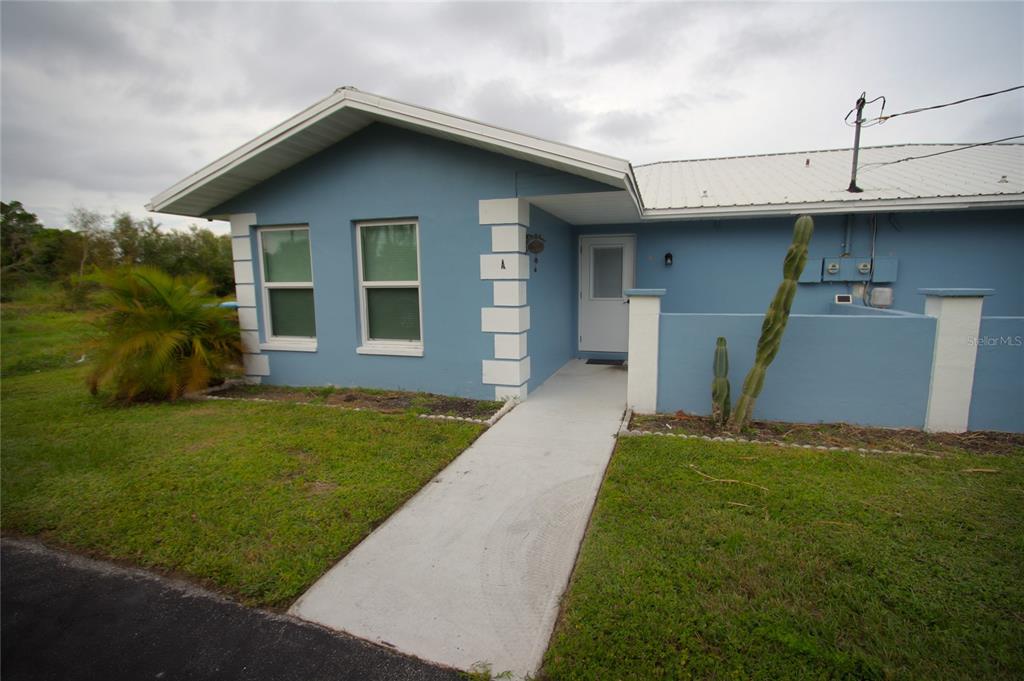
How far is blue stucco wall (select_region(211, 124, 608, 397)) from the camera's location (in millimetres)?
5586

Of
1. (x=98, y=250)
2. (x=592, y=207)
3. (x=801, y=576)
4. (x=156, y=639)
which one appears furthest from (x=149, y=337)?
(x=98, y=250)

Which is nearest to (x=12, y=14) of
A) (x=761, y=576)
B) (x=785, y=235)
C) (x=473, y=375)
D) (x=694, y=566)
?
(x=473, y=375)

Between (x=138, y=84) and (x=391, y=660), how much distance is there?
27.8ft

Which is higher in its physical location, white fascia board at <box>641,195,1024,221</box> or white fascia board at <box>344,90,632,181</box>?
white fascia board at <box>344,90,632,181</box>

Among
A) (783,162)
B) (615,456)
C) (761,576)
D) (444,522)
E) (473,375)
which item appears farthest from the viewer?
(783,162)

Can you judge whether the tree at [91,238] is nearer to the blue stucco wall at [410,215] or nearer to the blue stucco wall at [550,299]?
the blue stucco wall at [410,215]

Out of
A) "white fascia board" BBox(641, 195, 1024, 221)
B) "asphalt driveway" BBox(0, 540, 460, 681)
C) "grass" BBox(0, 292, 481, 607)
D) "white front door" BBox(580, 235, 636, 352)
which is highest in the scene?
"white fascia board" BBox(641, 195, 1024, 221)

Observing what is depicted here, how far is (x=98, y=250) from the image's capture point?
746 inches

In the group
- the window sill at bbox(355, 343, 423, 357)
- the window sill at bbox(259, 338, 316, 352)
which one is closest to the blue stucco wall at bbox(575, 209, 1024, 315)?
the window sill at bbox(355, 343, 423, 357)

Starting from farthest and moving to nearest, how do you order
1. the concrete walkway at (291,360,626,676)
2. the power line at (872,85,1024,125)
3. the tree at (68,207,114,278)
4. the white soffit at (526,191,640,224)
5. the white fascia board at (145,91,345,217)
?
the tree at (68,207,114,278) → the power line at (872,85,1024,125) → the white soffit at (526,191,640,224) → the white fascia board at (145,91,345,217) → the concrete walkway at (291,360,626,676)

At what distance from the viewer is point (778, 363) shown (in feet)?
15.9

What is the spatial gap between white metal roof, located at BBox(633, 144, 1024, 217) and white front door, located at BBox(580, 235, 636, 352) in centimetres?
109

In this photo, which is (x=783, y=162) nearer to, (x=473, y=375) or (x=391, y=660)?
(x=473, y=375)

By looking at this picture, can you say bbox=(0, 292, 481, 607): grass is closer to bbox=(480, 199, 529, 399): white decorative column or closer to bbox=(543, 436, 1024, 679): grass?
bbox=(480, 199, 529, 399): white decorative column
